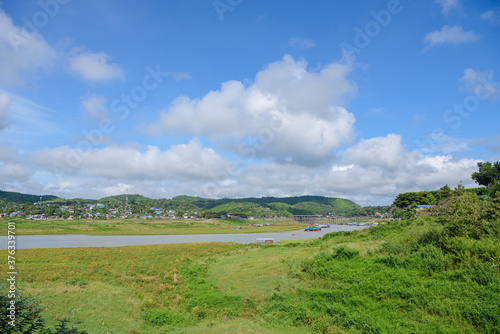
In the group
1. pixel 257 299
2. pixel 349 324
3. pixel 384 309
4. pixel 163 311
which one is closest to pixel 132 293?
pixel 163 311

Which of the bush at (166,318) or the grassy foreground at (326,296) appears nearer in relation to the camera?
the grassy foreground at (326,296)

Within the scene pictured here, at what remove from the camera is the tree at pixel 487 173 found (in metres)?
55.1

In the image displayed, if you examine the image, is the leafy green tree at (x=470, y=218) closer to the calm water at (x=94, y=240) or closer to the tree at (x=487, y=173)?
the tree at (x=487, y=173)

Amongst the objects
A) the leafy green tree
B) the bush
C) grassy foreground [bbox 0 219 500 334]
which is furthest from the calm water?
the leafy green tree

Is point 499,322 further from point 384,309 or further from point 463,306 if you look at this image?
point 384,309

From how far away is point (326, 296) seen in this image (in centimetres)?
1508

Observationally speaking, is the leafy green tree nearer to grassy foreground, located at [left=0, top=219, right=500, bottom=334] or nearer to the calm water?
grassy foreground, located at [left=0, top=219, right=500, bottom=334]

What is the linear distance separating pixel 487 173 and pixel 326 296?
2407 inches

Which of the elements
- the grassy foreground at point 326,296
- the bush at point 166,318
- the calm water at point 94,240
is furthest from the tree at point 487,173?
the bush at point 166,318

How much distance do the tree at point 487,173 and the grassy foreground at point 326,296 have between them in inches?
2057

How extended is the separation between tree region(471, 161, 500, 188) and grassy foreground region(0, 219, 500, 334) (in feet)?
171

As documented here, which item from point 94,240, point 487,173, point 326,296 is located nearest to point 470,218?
point 326,296

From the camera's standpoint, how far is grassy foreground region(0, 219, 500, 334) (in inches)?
462

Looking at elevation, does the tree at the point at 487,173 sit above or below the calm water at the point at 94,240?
above
